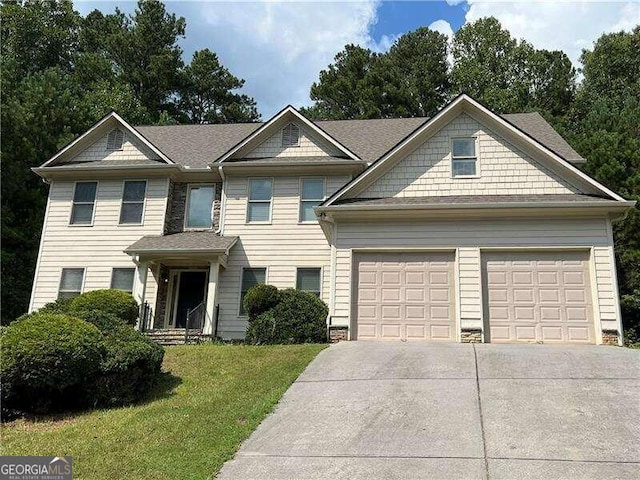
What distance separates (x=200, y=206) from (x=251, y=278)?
3290mm

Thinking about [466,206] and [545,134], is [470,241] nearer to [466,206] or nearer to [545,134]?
[466,206]

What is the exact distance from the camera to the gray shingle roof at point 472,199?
12.8 meters

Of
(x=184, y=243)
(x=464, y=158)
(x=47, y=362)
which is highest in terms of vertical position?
(x=464, y=158)

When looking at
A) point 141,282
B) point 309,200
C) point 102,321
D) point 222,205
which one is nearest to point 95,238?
point 141,282

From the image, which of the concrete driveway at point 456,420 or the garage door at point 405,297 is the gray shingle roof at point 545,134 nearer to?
the garage door at point 405,297

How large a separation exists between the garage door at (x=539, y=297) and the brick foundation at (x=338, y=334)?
10.6 feet

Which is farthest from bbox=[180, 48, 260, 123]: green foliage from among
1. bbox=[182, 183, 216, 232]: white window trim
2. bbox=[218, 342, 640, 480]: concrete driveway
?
bbox=[218, 342, 640, 480]: concrete driveway

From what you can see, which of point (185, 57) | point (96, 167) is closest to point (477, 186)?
point (96, 167)

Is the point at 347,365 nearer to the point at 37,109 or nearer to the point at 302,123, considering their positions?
the point at 302,123

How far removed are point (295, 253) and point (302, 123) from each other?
424 centimetres

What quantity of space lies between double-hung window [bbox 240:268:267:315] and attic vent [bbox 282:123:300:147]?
4.16 metres

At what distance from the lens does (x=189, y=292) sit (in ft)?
57.8

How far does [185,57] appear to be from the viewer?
1593 inches

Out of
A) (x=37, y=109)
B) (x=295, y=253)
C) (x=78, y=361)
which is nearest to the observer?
(x=78, y=361)
